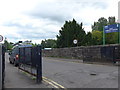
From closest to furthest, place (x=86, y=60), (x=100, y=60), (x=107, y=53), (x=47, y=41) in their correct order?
(x=107, y=53)
(x=100, y=60)
(x=86, y=60)
(x=47, y=41)

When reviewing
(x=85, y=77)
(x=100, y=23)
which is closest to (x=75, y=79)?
(x=85, y=77)

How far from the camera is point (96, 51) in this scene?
64.6 feet

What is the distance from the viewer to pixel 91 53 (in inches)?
808

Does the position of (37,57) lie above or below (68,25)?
below

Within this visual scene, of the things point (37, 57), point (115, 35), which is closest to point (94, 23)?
point (115, 35)

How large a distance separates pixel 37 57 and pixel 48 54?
2934 cm

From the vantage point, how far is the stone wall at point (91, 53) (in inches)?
617

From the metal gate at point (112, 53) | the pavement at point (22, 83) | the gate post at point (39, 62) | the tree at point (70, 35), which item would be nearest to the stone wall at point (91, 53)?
the metal gate at point (112, 53)

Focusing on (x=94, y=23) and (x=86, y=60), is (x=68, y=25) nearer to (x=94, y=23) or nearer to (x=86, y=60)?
(x=86, y=60)

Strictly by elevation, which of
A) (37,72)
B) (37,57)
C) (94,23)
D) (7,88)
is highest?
(94,23)

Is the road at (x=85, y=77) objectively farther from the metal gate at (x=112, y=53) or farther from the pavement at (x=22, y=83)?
the metal gate at (x=112, y=53)

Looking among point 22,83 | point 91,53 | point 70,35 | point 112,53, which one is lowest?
point 22,83

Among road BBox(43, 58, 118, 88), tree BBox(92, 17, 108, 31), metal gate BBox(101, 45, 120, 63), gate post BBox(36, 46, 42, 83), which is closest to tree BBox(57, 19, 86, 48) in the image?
metal gate BBox(101, 45, 120, 63)

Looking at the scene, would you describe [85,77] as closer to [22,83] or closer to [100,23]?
[22,83]
